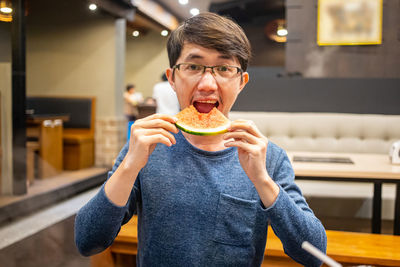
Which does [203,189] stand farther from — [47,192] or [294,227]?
[47,192]

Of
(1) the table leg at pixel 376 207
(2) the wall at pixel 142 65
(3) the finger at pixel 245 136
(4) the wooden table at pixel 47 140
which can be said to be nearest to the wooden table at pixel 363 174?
(1) the table leg at pixel 376 207

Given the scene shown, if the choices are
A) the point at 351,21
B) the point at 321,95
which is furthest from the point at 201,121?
the point at 321,95

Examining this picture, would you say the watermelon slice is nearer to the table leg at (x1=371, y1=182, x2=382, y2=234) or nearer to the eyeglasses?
the eyeglasses

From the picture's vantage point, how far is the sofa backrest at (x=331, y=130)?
3848 mm

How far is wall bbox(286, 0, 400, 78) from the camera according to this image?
2.58m

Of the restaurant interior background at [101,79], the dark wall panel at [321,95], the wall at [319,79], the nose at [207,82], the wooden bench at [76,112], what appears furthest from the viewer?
the wooden bench at [76,112]

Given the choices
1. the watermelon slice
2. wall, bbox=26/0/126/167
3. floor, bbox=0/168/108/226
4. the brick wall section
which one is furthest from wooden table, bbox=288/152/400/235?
wall, bbox=26/0/126/167

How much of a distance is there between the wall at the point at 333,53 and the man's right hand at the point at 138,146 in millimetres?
2072

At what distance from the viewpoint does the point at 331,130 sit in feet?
13.1

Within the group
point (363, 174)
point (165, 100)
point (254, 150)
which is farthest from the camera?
point (165, 100)

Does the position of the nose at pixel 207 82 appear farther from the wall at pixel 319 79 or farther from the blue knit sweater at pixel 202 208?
the wall at pixel 319 79

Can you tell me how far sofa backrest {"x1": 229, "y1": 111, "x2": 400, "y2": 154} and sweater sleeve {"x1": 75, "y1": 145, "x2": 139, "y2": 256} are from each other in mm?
3148

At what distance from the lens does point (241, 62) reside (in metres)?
1.25

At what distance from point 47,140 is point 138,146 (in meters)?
4.95
